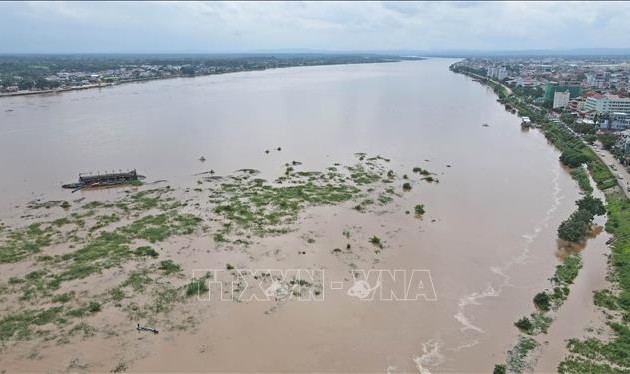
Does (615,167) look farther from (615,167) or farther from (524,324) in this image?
(524,324)

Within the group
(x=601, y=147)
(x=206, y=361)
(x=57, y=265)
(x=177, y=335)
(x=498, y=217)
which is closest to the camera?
(x=206, y=361)

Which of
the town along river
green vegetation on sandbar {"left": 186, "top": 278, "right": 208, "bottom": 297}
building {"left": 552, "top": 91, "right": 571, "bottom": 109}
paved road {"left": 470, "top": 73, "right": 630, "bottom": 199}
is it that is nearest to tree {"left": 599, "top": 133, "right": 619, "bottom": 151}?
paved road {"left": 470, "top": 73, "right": 630, "bottom": 199}

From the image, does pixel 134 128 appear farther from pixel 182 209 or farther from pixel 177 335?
pixel 177 335

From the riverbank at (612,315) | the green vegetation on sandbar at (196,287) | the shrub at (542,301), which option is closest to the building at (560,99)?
the riverbank at (612,315)

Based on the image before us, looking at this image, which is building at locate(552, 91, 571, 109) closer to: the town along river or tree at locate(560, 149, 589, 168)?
the town along river

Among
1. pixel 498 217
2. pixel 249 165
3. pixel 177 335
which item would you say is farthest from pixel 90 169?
pixel 498 217

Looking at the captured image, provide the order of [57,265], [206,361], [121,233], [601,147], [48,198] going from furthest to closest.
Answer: [601,147] < [48,198] < [121,233] < [57,265] < [206,361]

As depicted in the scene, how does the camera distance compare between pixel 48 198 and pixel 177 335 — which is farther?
pixel 48 198

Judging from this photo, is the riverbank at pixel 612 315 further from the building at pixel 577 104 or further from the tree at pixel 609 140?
the building at pixel 577 104
